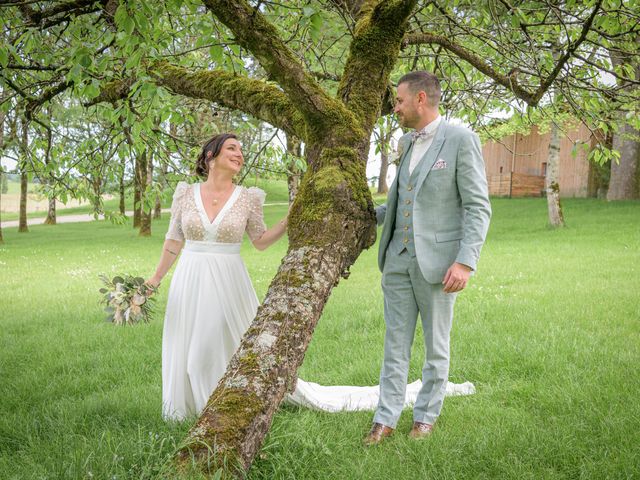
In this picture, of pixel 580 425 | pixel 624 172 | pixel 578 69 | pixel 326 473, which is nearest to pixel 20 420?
pixel 326 473

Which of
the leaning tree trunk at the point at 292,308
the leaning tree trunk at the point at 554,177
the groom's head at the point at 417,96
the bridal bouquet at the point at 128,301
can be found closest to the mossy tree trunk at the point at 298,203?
the leaning tree trunk at the point at 292,308

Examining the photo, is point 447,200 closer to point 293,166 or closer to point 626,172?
point 293,166

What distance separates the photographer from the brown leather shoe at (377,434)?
3898 millimetres

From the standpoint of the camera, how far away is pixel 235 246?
477 centimetres

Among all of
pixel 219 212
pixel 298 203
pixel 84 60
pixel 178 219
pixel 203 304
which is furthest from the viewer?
pixel 178 219

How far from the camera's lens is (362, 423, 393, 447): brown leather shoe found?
390cm

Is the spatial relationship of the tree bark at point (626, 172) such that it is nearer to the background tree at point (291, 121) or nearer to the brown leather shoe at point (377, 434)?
the background tree at point (291, 121)

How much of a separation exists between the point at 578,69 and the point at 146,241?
18.6m

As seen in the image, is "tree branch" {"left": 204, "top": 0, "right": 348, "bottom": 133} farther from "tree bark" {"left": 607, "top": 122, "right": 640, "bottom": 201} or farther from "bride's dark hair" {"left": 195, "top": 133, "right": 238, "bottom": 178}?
"tree bark" {"left": 607, "top": 122, "right": 640, "bottom": 201}

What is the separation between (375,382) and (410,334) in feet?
4.67

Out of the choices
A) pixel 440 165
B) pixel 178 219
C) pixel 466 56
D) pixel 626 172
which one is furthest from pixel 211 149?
pixel 626 172

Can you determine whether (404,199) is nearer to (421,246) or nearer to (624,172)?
(421,246)

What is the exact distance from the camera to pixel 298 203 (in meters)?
3.45

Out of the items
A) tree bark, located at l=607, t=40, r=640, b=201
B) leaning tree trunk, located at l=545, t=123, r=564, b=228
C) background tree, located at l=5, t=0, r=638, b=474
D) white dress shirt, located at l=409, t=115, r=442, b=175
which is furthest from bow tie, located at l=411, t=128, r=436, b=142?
tree bark, located at l=607, t=40, r=640, b=201
